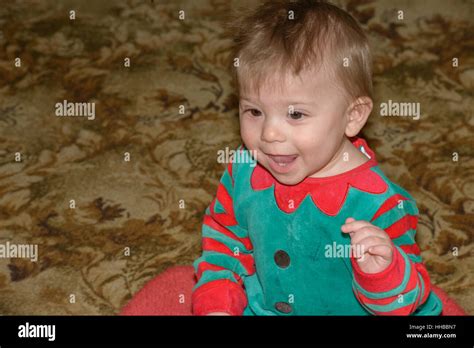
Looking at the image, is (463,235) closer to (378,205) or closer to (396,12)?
(378,205)

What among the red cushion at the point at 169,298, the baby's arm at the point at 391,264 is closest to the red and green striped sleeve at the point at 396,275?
the baby's arm at the point at 391,264

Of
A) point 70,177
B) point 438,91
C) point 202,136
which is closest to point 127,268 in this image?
point 70,177

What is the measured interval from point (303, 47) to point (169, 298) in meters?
A: 0.51

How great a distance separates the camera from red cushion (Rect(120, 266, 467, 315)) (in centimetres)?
120

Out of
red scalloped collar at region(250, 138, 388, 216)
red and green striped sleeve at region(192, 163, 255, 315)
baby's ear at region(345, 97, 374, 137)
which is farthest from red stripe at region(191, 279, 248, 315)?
baby's ear at region(345, 97, 374, 137)

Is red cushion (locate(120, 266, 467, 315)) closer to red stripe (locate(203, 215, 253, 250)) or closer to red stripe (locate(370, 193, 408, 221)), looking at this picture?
red stripe (locate(203, 215, 253, 250))

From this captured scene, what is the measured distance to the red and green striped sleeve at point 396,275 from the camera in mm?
883

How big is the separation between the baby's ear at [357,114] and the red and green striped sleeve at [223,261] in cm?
18

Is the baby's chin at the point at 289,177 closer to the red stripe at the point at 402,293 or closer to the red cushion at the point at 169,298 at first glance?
the red stripe at the point at 402,293

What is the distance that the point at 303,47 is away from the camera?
2.89 feet

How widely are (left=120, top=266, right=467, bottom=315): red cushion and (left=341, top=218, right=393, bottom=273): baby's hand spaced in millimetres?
368

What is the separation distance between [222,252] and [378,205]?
239 millimetres
